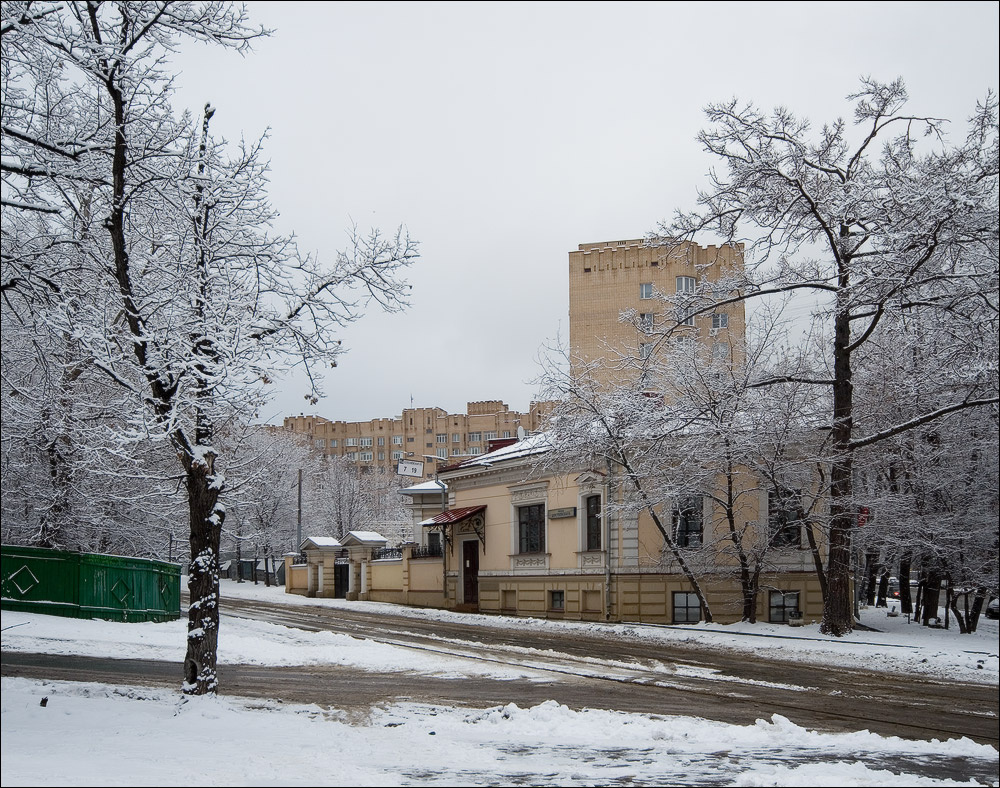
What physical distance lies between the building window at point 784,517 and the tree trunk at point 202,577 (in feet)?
49.9

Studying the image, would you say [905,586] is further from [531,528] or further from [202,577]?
[202,577]

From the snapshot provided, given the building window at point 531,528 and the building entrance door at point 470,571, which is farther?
the building entrance door at point 470,571

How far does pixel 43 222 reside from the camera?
12.8m

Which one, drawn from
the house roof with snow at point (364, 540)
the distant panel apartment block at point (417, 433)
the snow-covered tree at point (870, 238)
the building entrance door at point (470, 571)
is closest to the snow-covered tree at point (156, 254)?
the snow-covered tree at point (870, 238)

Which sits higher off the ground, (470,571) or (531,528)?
(531,528)

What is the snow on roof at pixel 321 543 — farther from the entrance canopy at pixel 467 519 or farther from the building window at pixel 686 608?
the building window at pixel 686 608

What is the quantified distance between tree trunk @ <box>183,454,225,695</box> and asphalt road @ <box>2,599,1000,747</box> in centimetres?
138

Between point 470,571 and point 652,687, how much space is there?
81.1 ft

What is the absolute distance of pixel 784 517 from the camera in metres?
26.2

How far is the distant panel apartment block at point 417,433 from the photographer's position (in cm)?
13000

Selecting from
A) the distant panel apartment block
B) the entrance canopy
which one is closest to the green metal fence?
the entrance canopy

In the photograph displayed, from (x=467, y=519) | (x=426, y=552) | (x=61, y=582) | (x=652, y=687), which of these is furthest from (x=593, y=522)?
(x=652, y=687)

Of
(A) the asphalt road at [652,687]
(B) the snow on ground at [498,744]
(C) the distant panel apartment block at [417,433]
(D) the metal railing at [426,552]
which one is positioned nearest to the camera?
(B) the snow on ground at [498,744]

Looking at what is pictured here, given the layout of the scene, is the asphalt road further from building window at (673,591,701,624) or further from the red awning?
the red awning
